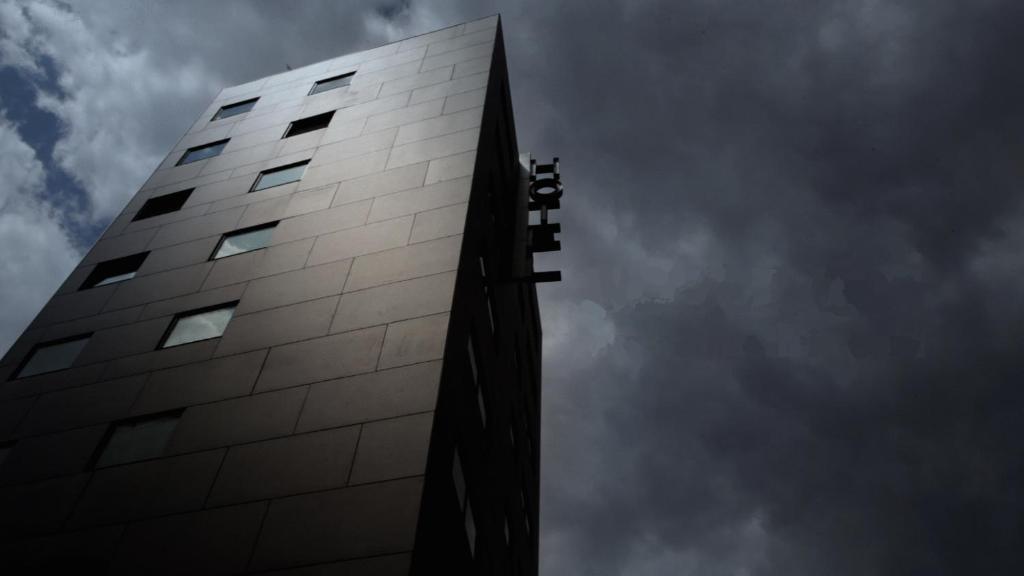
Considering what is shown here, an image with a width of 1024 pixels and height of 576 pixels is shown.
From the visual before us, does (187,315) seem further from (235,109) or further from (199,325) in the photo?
(235,109)

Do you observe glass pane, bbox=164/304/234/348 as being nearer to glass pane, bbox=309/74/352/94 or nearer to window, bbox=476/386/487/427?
window, bbox=476/386/487/427

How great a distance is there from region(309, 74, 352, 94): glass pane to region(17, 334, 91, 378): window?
13.9m

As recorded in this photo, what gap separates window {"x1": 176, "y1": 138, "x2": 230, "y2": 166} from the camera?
2583cm

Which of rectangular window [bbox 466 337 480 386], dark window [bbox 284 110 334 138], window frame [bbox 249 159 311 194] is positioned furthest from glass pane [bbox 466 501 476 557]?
dark window [bbox 284 110 334 138]

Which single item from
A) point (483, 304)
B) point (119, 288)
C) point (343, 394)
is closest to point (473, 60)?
point (483, 304)

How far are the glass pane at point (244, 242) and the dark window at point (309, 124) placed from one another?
20.8 feet

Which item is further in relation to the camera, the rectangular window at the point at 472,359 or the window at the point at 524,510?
the window at the point at 524,510

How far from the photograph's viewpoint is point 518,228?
24578 millimetres

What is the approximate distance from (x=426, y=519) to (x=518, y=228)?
588 inches

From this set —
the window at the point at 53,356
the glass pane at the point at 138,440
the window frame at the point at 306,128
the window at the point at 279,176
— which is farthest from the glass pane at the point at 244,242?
the window frame at the point at 306,128

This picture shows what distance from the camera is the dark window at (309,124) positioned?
968 inches

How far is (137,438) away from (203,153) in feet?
50.6

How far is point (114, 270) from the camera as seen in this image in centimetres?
2128

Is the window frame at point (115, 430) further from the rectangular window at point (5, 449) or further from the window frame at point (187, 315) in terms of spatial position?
the rectangular window at point (5, 449)
